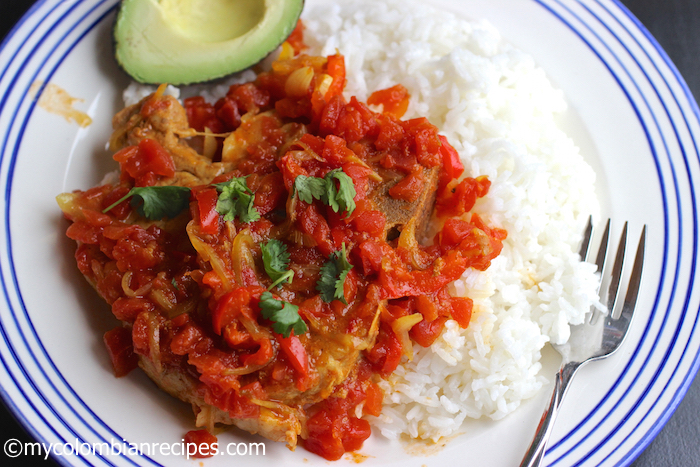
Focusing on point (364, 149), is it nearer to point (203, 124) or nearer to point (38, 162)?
point (203, 124)

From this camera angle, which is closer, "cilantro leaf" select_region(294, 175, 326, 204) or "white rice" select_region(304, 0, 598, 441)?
"cilantro leaf" select_region(294, 175, 326, 204)

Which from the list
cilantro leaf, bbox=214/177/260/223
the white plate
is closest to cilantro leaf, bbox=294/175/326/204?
cilantro leaf, bbox=214/177/260/223

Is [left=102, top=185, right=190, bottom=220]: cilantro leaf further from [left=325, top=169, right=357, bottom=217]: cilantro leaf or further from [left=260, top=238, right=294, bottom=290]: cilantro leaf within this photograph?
[left=325, top=169, right=357, bottom=217]: cilantro leaf

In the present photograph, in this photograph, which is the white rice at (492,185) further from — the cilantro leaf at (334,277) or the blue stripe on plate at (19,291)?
the cilantro leaf at (334,277)

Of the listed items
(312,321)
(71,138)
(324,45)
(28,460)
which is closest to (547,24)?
(324,45)

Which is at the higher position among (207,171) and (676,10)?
(676,10)

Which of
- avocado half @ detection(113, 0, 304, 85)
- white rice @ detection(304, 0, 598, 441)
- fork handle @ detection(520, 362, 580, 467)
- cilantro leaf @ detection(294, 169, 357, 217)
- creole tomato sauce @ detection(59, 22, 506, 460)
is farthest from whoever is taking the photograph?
avocado half @ detection(113, 0, 304, 85)
